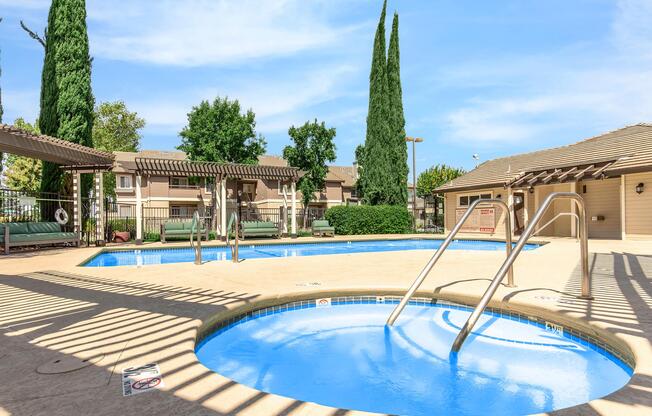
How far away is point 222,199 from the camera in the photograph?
17453 mm

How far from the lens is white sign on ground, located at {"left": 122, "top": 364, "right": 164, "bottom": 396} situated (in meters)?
2.23

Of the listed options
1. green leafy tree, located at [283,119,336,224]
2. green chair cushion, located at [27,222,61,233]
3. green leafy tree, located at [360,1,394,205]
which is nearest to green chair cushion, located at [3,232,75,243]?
green chair cushion, located at [27,222,61,233]

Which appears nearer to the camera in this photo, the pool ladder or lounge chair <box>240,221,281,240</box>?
the pool ladder

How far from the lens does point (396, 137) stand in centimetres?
2431

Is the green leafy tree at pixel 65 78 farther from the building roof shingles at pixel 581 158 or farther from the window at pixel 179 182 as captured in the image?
the window at pixel 179 182

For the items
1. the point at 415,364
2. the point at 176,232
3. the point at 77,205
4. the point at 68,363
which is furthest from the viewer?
the point at 176,232

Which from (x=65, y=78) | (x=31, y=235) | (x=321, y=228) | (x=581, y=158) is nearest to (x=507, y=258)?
(x=31, y=235)

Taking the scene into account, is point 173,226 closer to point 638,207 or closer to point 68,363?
point 68,363

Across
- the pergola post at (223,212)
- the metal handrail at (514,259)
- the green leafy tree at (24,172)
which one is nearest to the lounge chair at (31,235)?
the pergola post at (223,212)

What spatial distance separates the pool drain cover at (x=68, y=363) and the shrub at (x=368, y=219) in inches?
752

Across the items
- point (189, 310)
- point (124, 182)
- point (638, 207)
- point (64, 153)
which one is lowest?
point (189, 310)

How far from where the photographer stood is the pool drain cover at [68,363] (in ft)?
8.35

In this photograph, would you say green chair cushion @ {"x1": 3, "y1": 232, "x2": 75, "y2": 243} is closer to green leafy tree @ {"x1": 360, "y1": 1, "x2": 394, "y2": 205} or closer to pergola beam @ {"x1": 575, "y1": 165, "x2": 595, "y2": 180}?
green leafy tree @ {"x1": 360, "y1": 1, "x2": 394, "y2": 205}

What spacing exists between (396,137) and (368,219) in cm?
612
